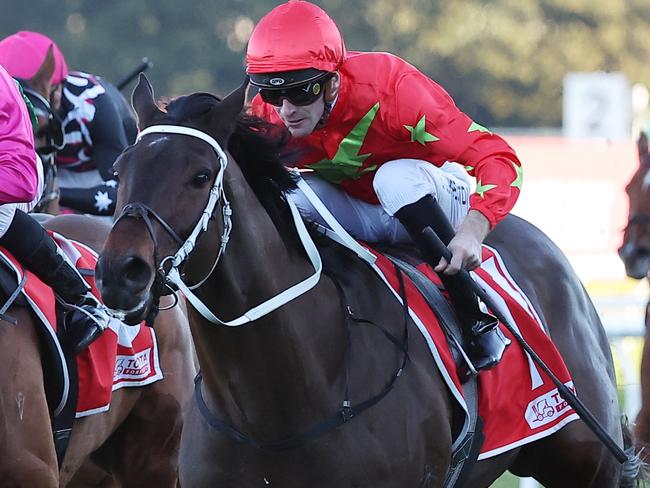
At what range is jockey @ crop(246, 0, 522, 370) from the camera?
391 centimetres

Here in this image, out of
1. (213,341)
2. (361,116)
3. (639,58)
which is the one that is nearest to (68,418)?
(213,341)

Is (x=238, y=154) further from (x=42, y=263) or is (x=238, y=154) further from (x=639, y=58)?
(x=639, y=58)

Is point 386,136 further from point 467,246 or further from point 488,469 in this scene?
point 488,469

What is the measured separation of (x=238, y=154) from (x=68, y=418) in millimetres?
1569

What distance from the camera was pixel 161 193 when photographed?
3.27 m

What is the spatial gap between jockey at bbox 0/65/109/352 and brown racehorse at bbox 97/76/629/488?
A: 84cm

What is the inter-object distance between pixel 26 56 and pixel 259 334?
2.87m

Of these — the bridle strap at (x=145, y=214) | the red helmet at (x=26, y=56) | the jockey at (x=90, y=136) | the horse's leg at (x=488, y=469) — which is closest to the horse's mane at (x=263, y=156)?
the bridle strap at (x=145, y=214)

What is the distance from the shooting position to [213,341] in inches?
144

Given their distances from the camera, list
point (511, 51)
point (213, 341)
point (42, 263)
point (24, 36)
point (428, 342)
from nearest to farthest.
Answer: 1. point (213, 341)
2. point (428, 342)
3. point (42, 263)
4. point (24, 36)
5. point (511, 51)

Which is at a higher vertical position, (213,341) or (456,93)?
(213,341)

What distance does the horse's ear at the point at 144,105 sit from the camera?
3531 mm

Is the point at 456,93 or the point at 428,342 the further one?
the point at 456,93

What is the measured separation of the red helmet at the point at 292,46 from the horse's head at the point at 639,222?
163 inches
